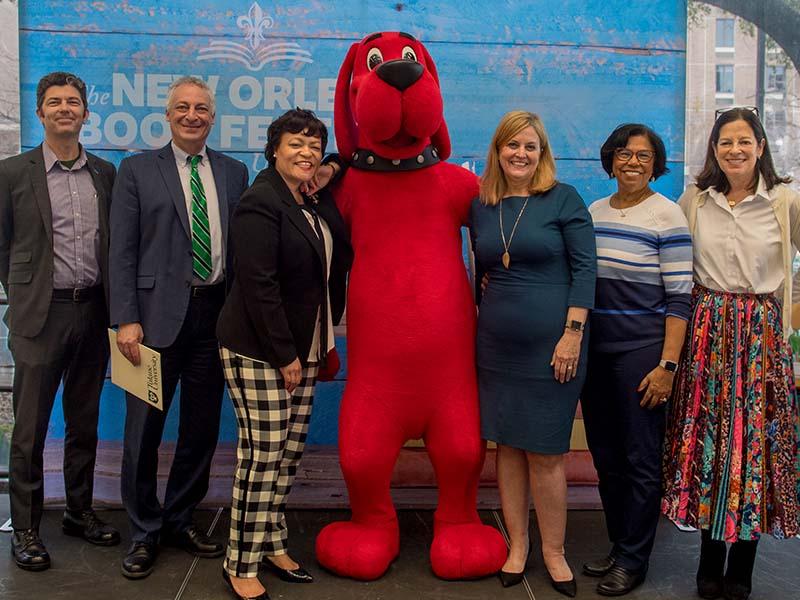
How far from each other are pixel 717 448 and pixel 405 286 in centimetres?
113

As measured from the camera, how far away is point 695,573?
282cm

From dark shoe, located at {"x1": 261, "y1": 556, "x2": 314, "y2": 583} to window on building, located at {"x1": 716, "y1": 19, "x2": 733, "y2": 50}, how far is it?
9.08 ft

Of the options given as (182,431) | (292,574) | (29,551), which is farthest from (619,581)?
(29,551)

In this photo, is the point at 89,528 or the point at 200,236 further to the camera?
the point at 89,528

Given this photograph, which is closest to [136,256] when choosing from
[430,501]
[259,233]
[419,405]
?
[259,233]

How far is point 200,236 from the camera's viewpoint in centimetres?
275

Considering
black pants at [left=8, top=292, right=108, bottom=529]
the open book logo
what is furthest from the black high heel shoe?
the open book logo

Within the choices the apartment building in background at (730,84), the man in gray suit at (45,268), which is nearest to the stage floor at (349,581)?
the man in gray suit at (45,268)

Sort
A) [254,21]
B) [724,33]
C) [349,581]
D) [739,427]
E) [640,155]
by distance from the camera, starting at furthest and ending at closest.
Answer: [724,33], [254,21], [349,581], [640,155], [739,427]

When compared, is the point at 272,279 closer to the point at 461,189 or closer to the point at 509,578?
the point at 461,189

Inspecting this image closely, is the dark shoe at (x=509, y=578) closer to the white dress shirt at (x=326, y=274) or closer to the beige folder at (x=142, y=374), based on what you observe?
the white dress shirt at (x=326, y=274)

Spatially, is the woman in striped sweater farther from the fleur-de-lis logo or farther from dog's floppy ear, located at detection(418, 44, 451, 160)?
the fleur-de-lis logo

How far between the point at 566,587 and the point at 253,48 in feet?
8.01

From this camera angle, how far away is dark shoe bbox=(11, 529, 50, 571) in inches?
108
